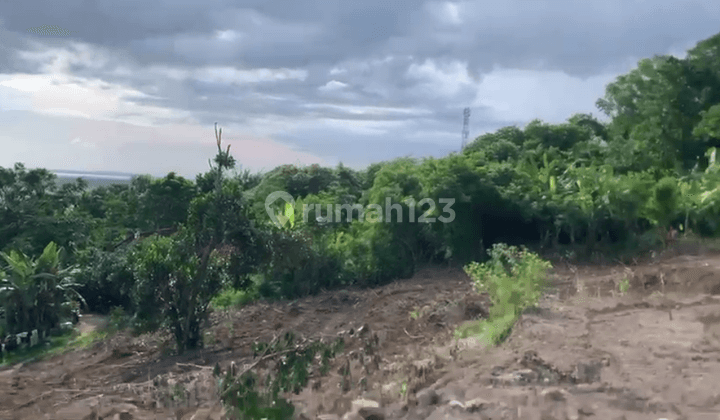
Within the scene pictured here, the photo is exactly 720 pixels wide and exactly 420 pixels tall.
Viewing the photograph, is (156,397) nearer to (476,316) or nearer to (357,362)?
(357,362)

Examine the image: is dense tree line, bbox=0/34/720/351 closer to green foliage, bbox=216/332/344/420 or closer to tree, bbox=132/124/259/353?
tree, bbox=132/124/259/353

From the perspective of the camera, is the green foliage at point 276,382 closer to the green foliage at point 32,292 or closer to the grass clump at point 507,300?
the grass clump at point 507,300

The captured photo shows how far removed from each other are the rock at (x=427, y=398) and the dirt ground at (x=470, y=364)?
1 centimetres

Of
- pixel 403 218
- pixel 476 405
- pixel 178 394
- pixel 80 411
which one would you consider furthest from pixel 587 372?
pixel 403 218

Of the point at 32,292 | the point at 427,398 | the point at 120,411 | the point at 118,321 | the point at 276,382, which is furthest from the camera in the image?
the point at 118,321

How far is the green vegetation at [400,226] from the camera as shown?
10094mm

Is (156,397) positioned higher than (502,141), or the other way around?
(502,141)

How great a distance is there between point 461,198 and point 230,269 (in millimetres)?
6267

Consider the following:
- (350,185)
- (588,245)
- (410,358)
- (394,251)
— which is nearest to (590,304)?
(410,358)

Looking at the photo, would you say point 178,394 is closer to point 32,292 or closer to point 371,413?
point 371,413

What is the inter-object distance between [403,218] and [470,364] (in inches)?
373

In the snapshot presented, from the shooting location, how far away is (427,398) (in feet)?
16.8

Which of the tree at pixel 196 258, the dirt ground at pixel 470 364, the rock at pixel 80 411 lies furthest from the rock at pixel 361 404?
the tree at pixel 196 258

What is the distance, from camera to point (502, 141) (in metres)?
21.8
